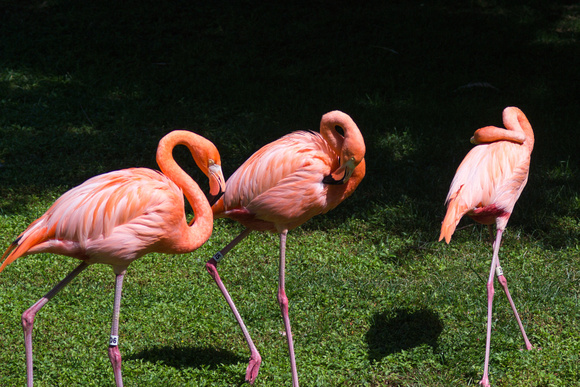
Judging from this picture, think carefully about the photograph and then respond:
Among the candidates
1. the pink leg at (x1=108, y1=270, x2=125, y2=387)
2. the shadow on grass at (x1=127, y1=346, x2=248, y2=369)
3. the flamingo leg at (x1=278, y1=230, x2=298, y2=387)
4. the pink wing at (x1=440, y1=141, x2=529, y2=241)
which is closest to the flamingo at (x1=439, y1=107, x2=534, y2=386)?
the pink wing at (x1=440, y1=141, x2=529, y2=241)

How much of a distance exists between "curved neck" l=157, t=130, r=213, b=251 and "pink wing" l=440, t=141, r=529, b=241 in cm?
137

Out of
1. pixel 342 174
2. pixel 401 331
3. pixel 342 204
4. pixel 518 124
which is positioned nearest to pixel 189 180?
pixel 342 174

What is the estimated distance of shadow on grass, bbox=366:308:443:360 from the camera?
3.88m

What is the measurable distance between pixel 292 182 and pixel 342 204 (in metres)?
2.09

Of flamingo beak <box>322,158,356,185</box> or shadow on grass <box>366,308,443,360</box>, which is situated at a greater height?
flamingo beak <box>322,158,356,185</box>

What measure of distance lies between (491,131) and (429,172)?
190 centimetres

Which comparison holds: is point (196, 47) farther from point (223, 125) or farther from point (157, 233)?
point (157, 233)

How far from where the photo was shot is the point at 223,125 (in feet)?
21.8

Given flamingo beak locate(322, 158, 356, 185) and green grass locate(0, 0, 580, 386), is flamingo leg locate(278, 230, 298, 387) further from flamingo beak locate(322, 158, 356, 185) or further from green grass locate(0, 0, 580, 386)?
flamingo beak locate(322, 158, 356, 185)

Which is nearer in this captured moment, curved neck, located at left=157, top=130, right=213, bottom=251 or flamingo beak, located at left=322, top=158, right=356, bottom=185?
curved neck, located at left=157, top=130, right=213, bottom=251

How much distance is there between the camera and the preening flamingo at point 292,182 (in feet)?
11.4

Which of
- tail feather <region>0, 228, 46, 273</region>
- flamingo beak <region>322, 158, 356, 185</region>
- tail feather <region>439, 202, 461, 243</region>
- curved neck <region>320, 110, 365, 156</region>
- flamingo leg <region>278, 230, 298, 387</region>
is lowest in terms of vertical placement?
flamingo leg <region>278, 230, 298, 387</region>

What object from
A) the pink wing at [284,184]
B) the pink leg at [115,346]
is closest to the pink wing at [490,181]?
the pink wing at [284,184]

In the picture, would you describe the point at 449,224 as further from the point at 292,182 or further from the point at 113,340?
the point at 113,340
